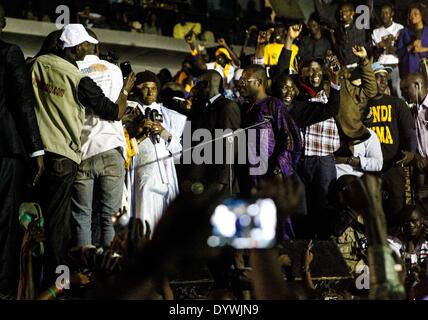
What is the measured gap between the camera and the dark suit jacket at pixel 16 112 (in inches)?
288

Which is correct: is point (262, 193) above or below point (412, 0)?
below

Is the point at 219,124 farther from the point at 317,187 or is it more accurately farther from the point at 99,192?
the point at 99,192

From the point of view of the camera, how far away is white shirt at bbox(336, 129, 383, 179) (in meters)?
9.90

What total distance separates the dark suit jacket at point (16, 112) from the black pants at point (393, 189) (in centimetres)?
415

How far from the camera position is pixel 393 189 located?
10164mm

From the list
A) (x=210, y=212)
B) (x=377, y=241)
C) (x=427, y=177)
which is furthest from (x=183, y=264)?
(x=427, y=177)

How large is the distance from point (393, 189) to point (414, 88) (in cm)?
169

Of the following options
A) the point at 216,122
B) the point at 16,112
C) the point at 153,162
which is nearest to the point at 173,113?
the point at 216,122

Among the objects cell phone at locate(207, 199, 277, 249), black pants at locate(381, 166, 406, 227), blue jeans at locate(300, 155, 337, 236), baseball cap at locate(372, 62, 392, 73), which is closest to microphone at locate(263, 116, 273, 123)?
blue jeans at locate(300, 155, 337, 236)

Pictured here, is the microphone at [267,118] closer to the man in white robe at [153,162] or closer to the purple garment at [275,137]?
the purple garment at [275,137]

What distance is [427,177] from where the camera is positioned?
10461 millimetres

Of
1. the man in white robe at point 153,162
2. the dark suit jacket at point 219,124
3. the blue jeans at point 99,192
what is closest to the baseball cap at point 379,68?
the dark suit jacket at point 219,124
